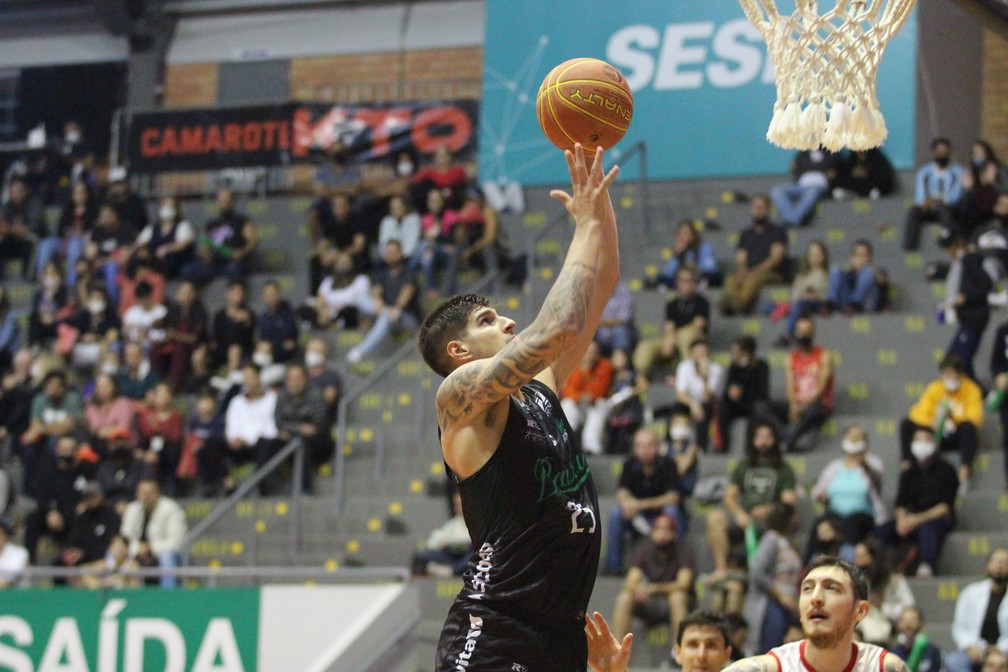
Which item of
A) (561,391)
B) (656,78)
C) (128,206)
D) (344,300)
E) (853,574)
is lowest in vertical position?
(853,574)

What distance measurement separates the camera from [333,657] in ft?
33.7

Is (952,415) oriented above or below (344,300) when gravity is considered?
below

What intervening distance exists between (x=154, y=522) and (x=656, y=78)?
27.1ft

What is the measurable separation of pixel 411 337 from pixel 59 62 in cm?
948

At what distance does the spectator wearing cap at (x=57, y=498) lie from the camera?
14.8 meters

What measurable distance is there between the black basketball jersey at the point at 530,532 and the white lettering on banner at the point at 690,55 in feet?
46.4

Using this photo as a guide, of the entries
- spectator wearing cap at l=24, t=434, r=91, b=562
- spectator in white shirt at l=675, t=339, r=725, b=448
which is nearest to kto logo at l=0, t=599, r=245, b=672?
spectator wearing cap at l=24, t=434, r=91, b=562

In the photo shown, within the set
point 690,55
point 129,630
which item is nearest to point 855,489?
point 129,630

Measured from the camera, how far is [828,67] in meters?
6.63

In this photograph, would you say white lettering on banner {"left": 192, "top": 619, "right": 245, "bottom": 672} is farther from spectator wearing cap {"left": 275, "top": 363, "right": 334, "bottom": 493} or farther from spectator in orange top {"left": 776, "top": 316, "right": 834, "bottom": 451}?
spectator in orange top {"left": 776, "top": 316, "right": 834, "bottom": 451}

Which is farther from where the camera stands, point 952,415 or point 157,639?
point 952,415

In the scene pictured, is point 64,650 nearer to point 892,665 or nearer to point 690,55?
point 892,665

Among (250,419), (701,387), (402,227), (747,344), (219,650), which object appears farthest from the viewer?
(402,227)

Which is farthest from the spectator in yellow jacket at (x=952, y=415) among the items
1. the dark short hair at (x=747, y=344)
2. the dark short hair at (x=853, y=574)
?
the dark short hair at (x=853, y=574)
